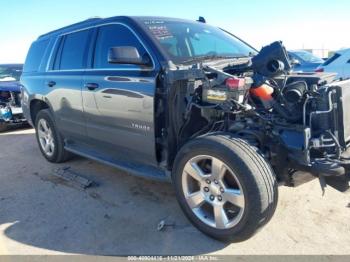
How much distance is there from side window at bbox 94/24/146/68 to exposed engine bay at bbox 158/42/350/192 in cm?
68

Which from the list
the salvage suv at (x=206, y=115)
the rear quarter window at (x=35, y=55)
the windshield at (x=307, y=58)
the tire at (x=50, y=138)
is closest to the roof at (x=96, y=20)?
the salvage suv at (x=206, y=115)

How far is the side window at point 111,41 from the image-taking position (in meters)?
3.95

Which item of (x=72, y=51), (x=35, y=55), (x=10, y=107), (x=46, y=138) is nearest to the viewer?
(x=72, y=51)

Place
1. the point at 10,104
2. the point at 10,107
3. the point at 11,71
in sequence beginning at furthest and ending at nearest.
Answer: the point at 11,71, the point at 10,104, the point at 10,107

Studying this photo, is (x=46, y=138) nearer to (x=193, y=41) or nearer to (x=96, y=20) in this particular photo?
(x=96, y=20)

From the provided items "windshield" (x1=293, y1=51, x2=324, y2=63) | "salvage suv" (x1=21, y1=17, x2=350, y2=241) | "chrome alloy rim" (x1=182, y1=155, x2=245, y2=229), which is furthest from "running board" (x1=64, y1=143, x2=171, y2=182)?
"windshield" (x1=293, y1=51, x2=324, y2=63)

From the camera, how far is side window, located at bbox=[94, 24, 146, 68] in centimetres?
395

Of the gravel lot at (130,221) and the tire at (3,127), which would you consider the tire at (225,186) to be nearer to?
the gravel lot at (130,221)

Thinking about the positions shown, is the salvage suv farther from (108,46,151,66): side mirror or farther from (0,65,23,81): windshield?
(0,65,23,81): windshield

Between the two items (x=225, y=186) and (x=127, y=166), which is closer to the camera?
(x=225, y=186)

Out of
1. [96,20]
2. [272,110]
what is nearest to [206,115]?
[272,110]

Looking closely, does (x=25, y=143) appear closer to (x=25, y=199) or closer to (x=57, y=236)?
(x=25, y=199)

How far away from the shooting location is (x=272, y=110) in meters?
3.24

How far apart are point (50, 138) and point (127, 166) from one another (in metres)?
2.24
